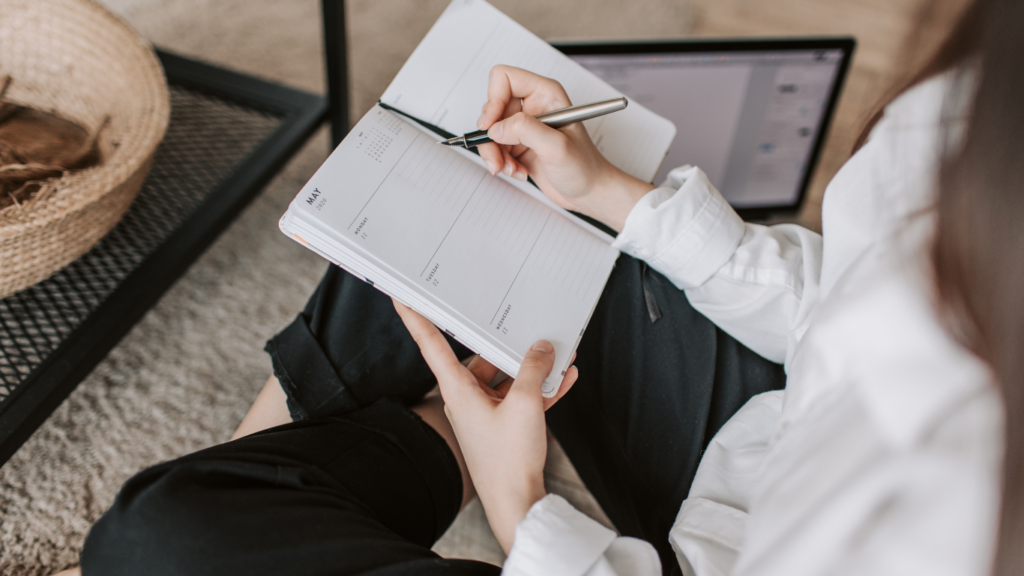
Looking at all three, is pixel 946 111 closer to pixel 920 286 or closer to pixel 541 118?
pixel 920 286

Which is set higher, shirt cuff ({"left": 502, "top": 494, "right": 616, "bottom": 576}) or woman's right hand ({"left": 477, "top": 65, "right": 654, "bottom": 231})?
woman's right hand ({"left": 477, "top": 65, "right": 654, "bottom": 231})

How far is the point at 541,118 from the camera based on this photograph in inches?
19.5

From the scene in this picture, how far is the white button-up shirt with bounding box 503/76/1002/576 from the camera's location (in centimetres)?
25

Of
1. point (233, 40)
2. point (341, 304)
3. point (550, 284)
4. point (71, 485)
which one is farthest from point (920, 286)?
point (233, 40)

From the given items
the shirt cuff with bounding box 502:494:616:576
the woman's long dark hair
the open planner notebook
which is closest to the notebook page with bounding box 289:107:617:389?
the open planner notebook

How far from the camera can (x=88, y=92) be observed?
699 mm

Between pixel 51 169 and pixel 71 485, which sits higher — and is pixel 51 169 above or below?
above

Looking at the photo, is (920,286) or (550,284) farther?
(550,284)

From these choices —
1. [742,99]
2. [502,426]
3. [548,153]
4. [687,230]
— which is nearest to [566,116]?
[548,153]

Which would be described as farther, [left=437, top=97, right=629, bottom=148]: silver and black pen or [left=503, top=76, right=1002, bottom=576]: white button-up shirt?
[left=437, top=97, right=629, bottom=148]: silver and black pen

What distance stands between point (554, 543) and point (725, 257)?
0.95 feet

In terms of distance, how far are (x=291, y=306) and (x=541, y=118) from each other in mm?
565

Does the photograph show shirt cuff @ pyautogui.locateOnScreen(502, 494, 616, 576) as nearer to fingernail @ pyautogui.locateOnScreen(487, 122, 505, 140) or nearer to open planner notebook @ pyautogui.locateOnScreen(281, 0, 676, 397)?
open planner notebook @ pyautogui.locateOnScreen(281, 0, 676, 397)

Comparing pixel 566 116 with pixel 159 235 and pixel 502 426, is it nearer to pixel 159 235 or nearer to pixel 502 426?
pixel 502 426
